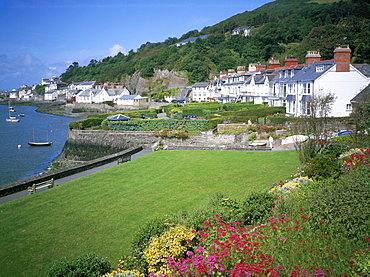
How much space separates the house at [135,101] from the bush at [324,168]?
78957mm

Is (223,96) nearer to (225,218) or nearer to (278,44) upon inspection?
(278,44)

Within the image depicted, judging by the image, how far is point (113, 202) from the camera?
52.2 ft

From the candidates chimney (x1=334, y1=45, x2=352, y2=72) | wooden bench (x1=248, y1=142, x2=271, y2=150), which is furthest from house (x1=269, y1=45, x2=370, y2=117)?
wooden bench (x1=248, y1=142, x2=271, y2=150)

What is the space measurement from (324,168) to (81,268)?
35.2 feet

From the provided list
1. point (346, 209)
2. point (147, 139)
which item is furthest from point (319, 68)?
point (346, 209)

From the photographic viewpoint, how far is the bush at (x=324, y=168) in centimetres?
1428

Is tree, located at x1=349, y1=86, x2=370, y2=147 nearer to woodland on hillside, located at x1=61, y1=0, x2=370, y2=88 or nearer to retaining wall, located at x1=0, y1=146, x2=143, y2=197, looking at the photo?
retaining wall, located at x1=0, y1=146, x2=143, y2=197

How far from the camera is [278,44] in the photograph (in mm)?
111938

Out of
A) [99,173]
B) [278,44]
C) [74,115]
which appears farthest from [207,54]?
[99,173]

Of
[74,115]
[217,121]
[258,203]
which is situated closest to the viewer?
[258,203]

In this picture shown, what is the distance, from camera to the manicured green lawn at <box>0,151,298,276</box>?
1130cm

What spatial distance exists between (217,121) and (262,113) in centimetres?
800

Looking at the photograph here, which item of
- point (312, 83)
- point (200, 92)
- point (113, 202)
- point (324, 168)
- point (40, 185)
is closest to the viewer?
point (324, 168)

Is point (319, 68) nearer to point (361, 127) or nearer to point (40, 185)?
point (361, 127)
